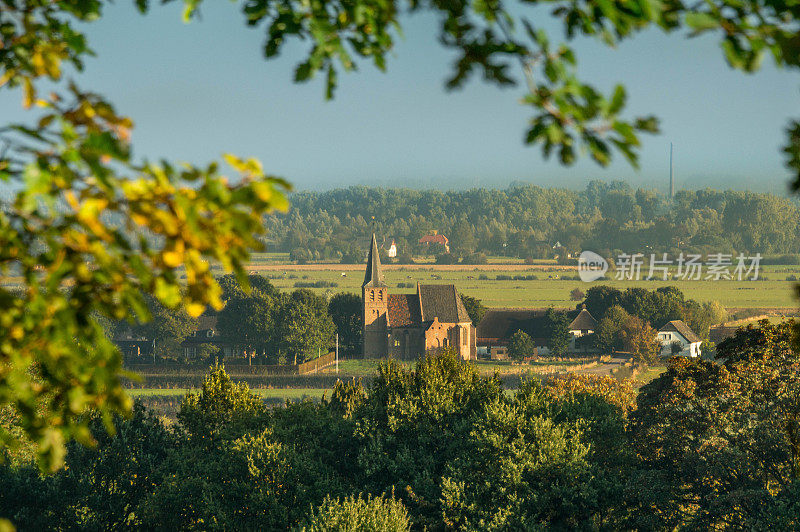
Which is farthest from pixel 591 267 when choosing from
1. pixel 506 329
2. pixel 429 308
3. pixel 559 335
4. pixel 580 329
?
pixel 429 308

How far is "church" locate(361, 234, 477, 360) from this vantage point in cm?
10888

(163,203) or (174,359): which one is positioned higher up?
(163,203)

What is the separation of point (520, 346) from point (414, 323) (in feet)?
53.9

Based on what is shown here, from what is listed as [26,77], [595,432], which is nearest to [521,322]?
[595,432]

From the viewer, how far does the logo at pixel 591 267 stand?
18088 centimetres

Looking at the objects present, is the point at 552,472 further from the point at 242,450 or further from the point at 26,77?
the point at 26,77

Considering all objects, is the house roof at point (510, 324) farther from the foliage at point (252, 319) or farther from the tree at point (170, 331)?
the tree at point (170, 331)

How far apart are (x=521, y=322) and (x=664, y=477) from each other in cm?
8739

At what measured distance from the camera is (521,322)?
117 meters

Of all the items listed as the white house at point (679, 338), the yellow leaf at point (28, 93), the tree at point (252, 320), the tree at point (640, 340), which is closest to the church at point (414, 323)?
the tree at point (252, 320)

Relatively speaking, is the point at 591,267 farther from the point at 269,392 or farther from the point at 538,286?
the point at 269,392

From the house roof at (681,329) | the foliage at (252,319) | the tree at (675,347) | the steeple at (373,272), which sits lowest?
the tree at (675,347)

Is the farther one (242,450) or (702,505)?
(242,450)

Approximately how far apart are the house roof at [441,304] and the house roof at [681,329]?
89.0 ft
